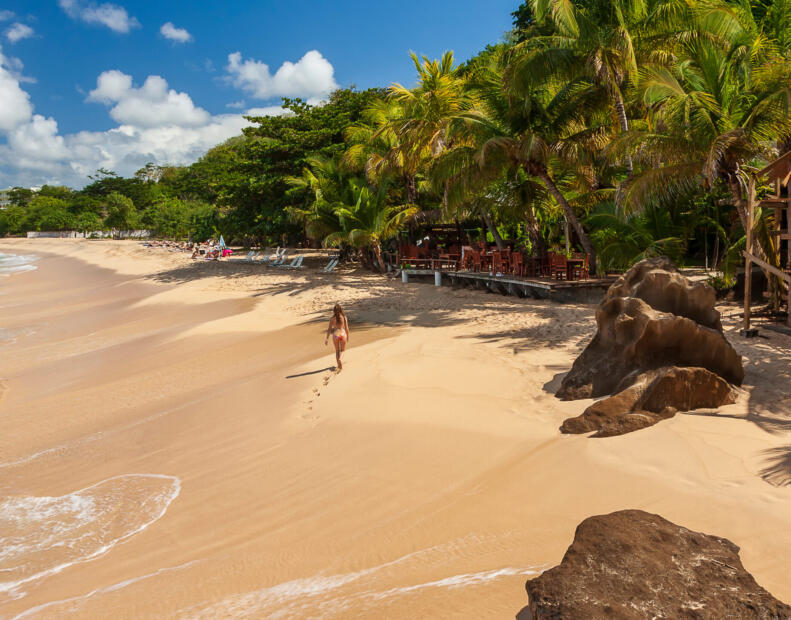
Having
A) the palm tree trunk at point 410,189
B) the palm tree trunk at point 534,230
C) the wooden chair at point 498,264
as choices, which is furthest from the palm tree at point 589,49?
the palm tree trunk at point 410,189

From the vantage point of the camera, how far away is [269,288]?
22609 millimetres

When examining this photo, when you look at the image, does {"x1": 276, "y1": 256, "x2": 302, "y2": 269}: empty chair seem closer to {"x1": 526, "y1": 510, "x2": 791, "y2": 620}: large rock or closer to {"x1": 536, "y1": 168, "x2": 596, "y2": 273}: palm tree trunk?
{"x1": 536, "y1": 168, "x2": 596, "y2": 273}: palm tree trunk

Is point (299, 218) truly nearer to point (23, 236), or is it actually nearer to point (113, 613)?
point (113, 613)

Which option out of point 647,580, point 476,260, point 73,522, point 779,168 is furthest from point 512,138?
point 647,580

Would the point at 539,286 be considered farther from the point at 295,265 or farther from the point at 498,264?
the point at 295,265

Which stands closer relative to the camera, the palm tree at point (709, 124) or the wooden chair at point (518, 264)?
the palm tree at point (709, 124)

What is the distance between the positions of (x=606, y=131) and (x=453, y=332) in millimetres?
7398

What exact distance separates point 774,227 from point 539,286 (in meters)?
5.51

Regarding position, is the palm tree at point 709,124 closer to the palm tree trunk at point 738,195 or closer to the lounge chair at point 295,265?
the palm tree trunk at point 738,195

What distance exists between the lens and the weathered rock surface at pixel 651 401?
531 centimetres

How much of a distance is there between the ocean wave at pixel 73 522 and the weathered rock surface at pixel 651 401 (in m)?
4.06

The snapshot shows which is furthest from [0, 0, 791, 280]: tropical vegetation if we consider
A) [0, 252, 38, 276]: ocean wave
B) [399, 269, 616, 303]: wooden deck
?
[0, 252, 38, 276]: ocean wave

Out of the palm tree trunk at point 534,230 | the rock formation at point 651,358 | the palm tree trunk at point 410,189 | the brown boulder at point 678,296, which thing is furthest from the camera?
the palm tree trunk at point 410,189

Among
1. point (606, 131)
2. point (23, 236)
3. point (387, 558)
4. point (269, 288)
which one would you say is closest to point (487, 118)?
point (606, 131)
